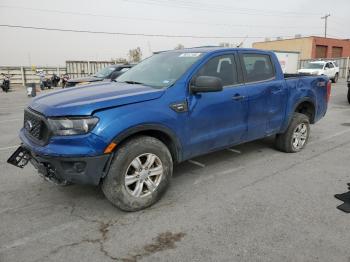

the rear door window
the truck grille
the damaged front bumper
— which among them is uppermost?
the rear door window

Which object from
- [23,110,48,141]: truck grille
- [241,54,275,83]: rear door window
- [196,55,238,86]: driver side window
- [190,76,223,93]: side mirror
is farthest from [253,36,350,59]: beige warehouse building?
[23,110,48,141]: truck grille

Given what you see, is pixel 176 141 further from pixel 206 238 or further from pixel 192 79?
pixel 206 238

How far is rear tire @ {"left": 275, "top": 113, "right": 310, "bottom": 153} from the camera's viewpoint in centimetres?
567

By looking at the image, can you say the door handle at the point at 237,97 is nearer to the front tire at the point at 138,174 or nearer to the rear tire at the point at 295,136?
the front tire at the point at 138,174

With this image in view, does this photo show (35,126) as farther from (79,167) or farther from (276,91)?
(276,91)

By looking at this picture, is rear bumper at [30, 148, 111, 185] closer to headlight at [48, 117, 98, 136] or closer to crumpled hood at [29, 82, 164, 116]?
headlight at [48, 117, 98, 136]

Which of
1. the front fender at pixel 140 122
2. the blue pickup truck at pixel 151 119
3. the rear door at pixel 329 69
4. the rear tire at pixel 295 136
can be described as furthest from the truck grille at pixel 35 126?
the rear door at pixel 329 69

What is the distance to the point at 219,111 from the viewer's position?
14.0ft

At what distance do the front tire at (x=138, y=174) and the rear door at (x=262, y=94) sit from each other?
1.67 metres

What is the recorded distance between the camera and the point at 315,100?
6031 mm

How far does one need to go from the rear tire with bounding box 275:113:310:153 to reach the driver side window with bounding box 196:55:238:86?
168 cm

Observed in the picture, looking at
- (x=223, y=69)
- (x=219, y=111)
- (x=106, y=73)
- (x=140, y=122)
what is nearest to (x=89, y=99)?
(x=140, y=122)

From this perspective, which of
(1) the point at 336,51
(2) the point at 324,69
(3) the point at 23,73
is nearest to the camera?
(2) the point at 324,69

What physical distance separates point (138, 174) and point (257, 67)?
2661 millimetres
